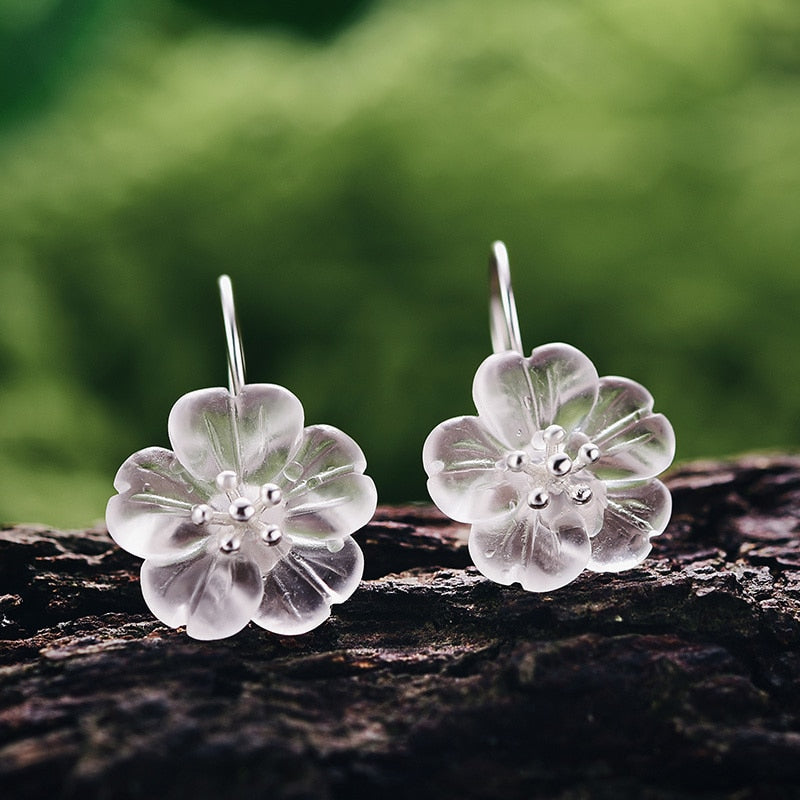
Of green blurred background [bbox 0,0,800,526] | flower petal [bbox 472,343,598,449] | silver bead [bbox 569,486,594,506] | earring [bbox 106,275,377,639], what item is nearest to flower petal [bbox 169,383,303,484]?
earring [bbox 106,275,377,639]

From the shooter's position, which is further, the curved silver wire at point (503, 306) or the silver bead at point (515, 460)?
the curved silver wire at point (503, 306)

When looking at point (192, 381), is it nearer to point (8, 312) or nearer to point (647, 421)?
point (8, 312)

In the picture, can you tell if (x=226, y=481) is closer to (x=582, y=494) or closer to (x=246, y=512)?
(x=246, y=512)

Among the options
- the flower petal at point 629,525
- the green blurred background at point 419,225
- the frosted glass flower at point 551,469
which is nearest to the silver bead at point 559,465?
the frosted glass flower at point 551,469

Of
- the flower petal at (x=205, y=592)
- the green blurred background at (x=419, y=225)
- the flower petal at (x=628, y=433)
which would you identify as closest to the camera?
the flower petal at (x=205, y=592)

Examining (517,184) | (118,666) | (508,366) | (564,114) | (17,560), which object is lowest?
(118,666)

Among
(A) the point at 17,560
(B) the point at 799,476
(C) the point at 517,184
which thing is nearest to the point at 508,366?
(B) the point at 799,476

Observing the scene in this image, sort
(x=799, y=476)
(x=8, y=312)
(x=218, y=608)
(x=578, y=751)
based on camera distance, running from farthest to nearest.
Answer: (x=8, y=312), (x=799, y=476), (x=218, y=608), (x=578, y=751)

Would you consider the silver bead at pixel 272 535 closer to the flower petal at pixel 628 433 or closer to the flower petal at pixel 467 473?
the flower petal at pixel 467 473
